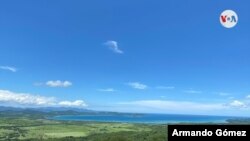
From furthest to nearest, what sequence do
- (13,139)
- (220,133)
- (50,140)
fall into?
(13,139), (50,140), (220,133)

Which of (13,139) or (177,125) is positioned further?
(13,139)

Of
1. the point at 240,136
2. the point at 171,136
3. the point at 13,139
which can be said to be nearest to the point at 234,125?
the point at 240,136

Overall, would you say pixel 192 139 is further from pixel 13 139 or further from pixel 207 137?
pixel 13 139

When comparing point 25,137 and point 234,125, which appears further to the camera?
point 25,137

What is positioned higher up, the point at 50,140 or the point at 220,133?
the point at 220,133

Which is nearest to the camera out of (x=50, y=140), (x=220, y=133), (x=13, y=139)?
(x=220, y=133)

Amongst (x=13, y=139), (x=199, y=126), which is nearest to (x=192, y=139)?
(x=199, y=126)

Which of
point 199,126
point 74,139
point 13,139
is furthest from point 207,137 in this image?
point 13,139

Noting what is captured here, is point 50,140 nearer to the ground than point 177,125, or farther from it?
nearer to the ground

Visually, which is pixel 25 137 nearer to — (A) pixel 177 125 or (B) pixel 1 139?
(B) pixel 1 139
